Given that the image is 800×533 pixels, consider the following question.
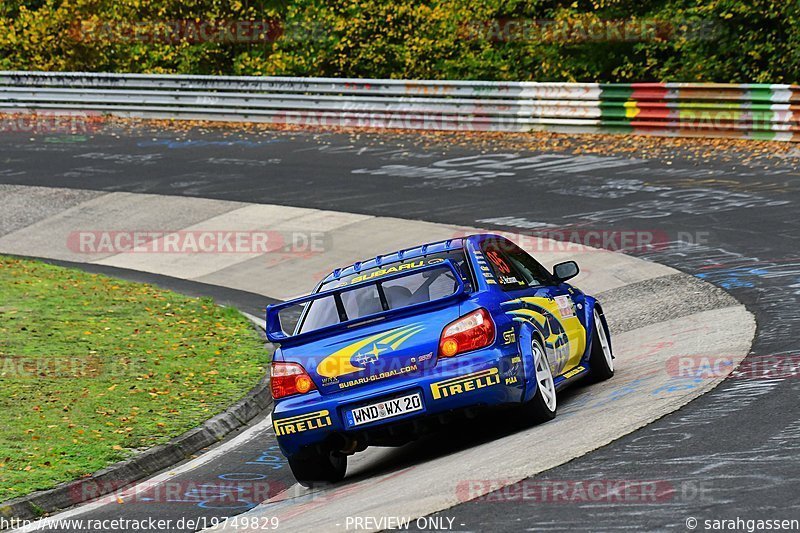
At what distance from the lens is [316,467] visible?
8875 millimetres

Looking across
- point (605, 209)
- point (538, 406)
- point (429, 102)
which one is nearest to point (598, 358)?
point (538, 406)

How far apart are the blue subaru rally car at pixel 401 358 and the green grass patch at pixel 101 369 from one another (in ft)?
6.08

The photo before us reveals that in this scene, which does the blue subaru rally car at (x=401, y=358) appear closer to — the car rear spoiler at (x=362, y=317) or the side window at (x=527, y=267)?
the car rear spoiler at (x=362, y=317)

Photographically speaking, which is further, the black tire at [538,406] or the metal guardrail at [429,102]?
the metal guardrail at [429,102]

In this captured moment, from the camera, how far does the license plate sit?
8445 millimetres

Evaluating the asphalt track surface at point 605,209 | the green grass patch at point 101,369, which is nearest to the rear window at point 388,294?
the asphalt track surface at point 605,209

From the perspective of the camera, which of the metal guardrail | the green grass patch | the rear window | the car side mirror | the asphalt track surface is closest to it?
the asphalt track surface

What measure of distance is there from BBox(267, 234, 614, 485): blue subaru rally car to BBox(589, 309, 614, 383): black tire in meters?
1.16

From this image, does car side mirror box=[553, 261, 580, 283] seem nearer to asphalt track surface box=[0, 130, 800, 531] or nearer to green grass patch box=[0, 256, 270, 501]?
asphalt track surface box=[0, 130, 800, 531]

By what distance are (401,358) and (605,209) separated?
11.1 meters

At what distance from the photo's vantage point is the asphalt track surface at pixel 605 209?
6750mm

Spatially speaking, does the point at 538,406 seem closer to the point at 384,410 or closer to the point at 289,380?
the point at 384,410

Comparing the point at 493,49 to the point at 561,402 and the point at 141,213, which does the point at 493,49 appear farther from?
the point at 561,402

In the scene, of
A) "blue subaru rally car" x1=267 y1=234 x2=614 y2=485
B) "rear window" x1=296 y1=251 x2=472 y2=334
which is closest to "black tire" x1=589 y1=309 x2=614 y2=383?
"blue subaru rally car" x1=267 y1=234 x2=614 y2=485
